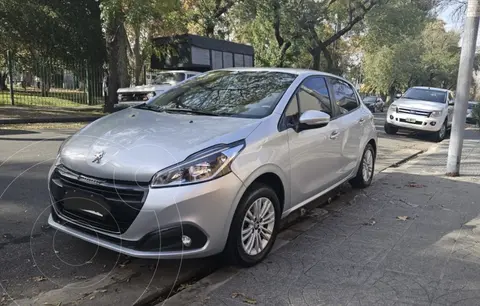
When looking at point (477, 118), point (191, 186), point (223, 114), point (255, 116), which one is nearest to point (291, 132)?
point (255, 116)

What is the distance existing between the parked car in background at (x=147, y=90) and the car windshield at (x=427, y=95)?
737 cm

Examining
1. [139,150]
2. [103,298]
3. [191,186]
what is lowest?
[103,298]

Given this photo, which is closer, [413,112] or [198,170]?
[198,170]

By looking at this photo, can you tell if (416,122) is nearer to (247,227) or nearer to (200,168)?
(247,227)

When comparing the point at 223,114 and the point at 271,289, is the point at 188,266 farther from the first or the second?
the point at 223,114

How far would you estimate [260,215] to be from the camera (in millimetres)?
3693

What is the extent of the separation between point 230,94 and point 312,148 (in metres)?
1.00

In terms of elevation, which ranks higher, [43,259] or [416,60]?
[416,60]

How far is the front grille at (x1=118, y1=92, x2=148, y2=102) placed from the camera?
1420 cm

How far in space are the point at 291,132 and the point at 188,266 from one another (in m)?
1.52

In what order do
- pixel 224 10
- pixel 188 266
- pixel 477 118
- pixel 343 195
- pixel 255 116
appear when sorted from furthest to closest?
pixel 224 10 → pixel 477 118 → pixel 343 195 → pixel 255 116 → pixel 188 266

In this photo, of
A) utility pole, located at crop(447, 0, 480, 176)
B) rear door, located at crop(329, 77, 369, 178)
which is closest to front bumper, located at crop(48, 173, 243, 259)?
rear door, located at crop(329, 77, 369, 178)

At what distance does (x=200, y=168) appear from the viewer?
10.4 ft

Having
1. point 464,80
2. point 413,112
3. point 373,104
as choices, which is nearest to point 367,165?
point 464,80
